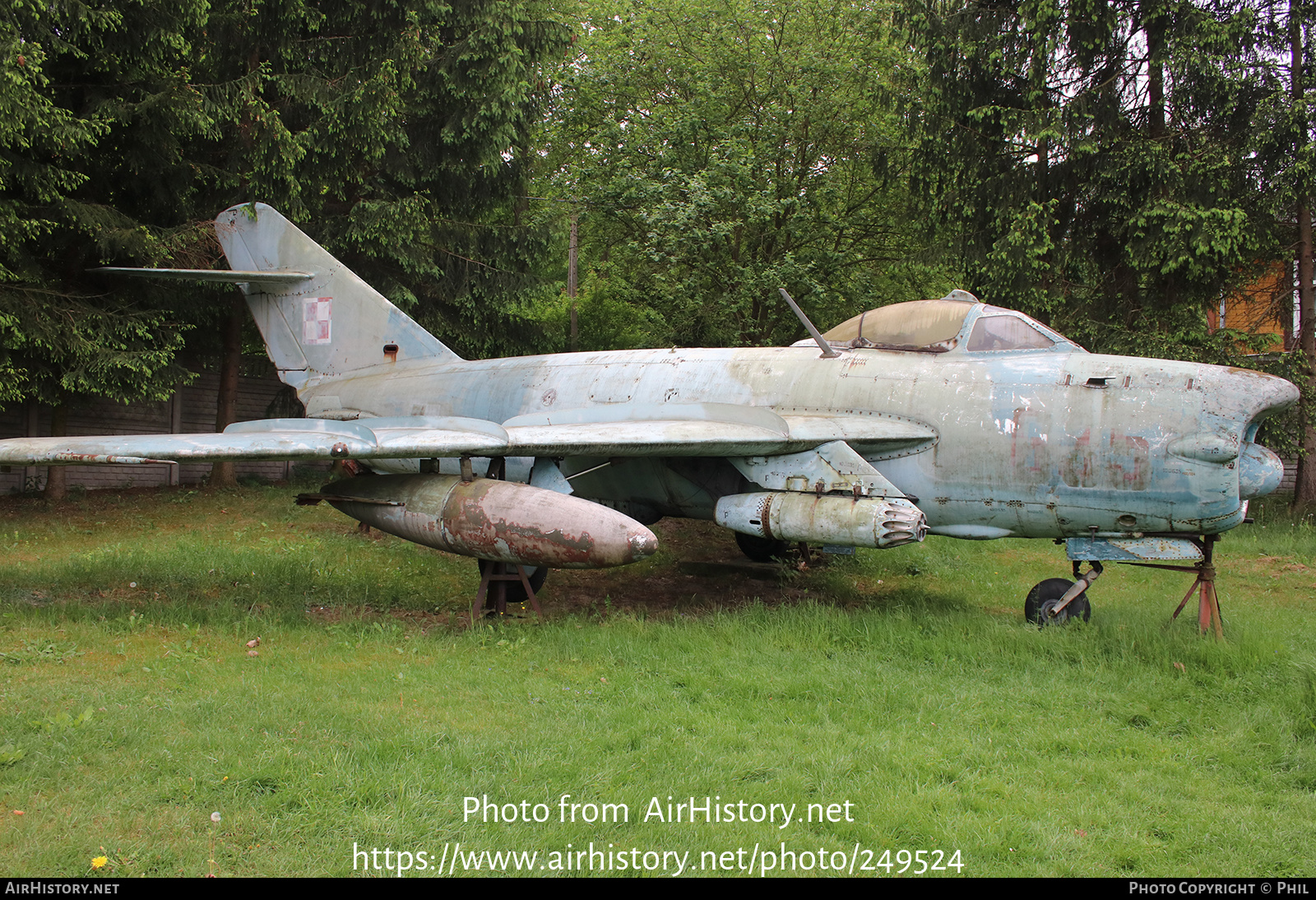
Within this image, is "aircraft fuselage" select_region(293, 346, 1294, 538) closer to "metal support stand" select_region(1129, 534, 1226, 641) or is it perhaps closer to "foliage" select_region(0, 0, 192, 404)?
"metal support stand" select_region(1129, 534, 1226, 641)

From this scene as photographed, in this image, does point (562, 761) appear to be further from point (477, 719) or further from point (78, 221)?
point (78, 221)

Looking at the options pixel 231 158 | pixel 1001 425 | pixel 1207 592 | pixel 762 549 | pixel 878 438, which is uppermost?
pixel 231 158

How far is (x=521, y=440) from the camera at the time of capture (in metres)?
7.52

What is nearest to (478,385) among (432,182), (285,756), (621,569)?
(621,569)

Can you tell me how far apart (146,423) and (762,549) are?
39.5 feet

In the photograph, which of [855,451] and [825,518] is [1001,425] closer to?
[855,451]

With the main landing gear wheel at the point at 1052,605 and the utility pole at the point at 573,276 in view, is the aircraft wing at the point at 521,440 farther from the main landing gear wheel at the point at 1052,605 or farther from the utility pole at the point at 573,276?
the utility pole at the point at 573,276

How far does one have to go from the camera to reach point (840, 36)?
19.9 meters

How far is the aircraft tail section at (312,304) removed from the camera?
11148 mm

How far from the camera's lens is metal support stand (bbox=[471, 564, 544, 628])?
818cm

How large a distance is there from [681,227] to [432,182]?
4580mm

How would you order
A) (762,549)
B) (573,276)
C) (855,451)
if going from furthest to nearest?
(573,276), (762,549), (855,451)

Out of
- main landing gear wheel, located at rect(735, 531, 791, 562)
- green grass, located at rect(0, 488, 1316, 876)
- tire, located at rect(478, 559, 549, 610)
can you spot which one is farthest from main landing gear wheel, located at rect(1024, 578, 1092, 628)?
tire, located at rect(478, 559, 549, 610)

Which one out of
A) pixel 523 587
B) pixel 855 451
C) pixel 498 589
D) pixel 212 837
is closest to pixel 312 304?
pixel 523 587
